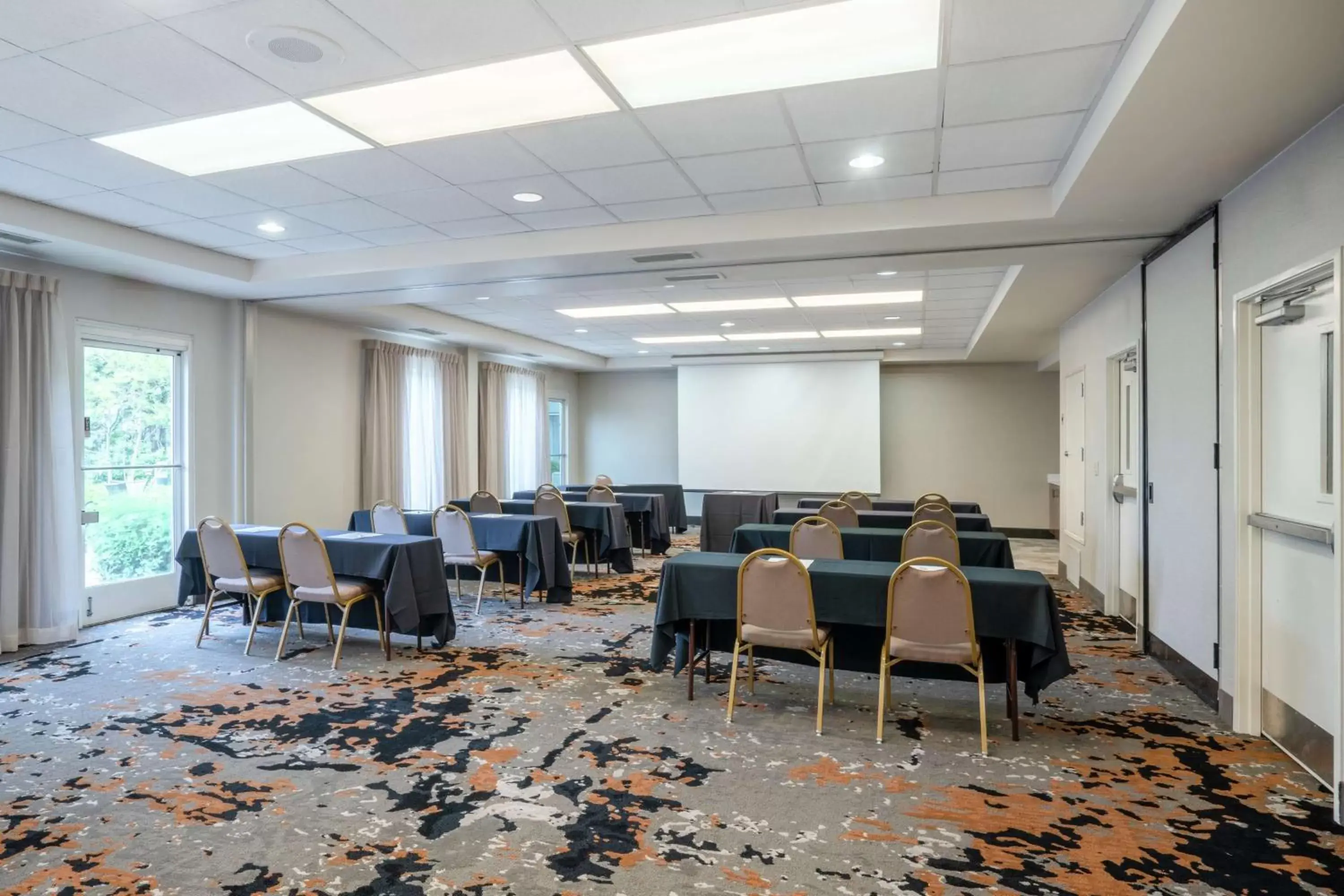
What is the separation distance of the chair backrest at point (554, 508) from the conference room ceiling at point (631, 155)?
7.29 feet

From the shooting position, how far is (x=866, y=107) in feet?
11.5

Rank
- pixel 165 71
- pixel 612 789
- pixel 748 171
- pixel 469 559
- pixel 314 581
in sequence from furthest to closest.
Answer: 1. pixel 469 559
2. pixel 314 581
3. pixel 748 171
4. pixel 165 71
5. pixel 612 789

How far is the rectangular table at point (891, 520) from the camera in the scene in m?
7.20

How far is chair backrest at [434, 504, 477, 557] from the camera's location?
6441 mm

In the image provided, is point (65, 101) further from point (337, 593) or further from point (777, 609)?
point (777, 609)

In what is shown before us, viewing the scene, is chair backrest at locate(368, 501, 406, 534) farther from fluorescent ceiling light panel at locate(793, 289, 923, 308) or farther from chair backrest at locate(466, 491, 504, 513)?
fluorescent ceiling light panel at locate(793, 289, 923, 308)

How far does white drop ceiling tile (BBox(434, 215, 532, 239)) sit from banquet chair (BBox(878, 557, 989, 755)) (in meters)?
3.61

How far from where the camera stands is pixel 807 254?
542 cm

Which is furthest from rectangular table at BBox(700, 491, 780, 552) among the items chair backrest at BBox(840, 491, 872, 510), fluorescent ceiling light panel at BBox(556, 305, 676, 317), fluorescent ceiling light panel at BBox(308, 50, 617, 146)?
fluorescent ceiling light panel at BBox(308, 50, 617, 146)

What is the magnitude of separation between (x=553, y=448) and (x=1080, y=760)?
1168cm

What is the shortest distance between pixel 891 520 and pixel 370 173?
544 cm

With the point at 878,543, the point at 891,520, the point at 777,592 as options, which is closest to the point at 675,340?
the point at 891,520

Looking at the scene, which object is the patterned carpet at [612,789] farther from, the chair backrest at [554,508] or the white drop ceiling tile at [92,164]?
the chair backrest at [554,508]

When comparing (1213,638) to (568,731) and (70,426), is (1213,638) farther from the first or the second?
(70,426)
